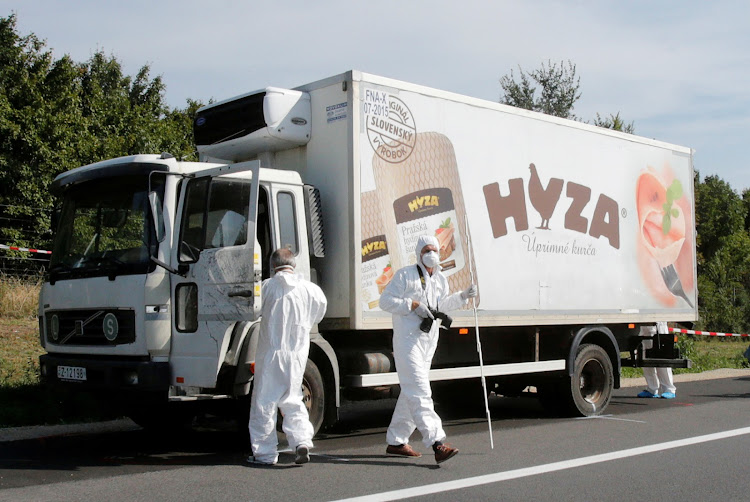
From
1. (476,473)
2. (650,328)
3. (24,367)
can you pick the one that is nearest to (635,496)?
(476,473)

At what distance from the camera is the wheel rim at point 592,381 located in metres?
11.1

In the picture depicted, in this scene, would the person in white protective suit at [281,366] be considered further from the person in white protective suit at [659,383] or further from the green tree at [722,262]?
the green tree at [722,262]

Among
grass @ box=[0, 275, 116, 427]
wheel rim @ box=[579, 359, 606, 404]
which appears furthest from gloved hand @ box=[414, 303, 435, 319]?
grass @ box=[0, 275, 116, 427]

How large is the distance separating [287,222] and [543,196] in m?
3.64

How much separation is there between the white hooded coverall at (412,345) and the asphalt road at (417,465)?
0.35m

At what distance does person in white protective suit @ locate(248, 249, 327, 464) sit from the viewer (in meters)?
7.22

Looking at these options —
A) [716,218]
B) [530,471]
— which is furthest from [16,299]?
[716,218]

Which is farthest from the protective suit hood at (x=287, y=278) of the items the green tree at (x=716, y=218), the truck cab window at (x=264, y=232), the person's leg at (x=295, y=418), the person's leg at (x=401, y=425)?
the green tree at (x=716, y=218)

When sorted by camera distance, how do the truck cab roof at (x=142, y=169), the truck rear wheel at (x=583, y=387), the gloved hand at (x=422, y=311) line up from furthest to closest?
the truck rear wheel at (x=583, y=387)
the truck cab roof at (x=142, y=169)
the gloved hand at (x=422, y=311)

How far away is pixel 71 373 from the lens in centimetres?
793

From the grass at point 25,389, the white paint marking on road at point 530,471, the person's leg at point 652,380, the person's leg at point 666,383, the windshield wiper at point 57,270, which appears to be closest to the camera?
the white paint marking on road at point 530,471

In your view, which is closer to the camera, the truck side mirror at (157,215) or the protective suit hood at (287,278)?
the protective suit hood at (287,278)

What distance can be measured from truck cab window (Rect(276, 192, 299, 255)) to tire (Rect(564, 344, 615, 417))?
14.4 ft

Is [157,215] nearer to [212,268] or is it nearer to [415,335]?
[212,268]
